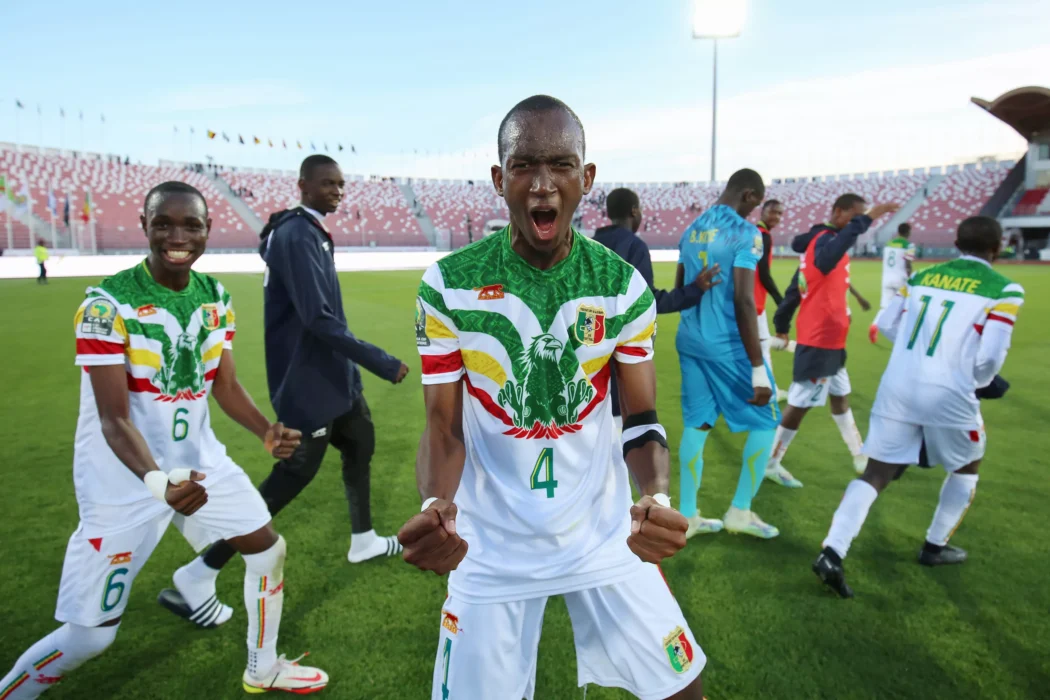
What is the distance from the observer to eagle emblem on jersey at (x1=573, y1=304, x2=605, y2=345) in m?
2.04

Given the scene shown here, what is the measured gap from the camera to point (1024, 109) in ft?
161

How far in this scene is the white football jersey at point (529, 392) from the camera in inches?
78.6

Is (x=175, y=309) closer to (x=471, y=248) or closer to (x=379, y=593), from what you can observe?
(x=471, y=248)

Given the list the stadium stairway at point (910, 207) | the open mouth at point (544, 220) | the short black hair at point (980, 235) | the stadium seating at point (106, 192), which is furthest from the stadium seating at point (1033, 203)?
the open mouth at point (544, 220)

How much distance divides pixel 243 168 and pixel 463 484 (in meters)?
70.0

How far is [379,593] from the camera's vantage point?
3.90 m

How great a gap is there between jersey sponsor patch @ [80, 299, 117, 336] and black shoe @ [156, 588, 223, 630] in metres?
1.71

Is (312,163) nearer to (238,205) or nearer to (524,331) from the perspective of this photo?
(524,331)

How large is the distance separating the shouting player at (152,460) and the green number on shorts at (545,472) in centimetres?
128

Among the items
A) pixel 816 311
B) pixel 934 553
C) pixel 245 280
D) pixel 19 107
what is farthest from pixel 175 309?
pixel 19 107

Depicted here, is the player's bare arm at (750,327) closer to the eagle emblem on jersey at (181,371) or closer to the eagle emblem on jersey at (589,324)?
the eagle emblem on jersey at (589,324)

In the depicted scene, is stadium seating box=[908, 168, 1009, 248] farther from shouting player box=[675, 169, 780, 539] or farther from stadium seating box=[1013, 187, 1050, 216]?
shouting player box=[675, 169, 780, 539]

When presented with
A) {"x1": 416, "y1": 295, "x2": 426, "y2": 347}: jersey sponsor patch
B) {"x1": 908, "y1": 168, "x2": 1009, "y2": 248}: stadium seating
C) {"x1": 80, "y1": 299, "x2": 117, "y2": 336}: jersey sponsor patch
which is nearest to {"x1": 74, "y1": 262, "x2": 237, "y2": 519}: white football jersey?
{"x1": 80, "y1": 299, "x2": 117, "y2": 336}: jersey sponsor patch

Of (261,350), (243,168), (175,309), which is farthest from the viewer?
(243,168)
